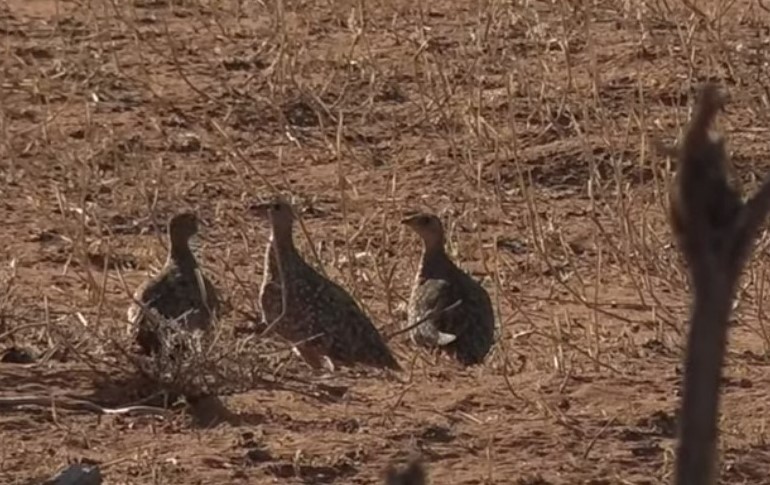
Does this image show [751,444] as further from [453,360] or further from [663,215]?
[663,215]

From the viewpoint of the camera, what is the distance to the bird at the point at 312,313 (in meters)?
7.35

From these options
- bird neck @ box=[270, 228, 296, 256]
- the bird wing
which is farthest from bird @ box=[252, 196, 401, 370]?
the bird wing

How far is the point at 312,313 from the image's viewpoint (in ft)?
25.6

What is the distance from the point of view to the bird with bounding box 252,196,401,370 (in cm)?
735

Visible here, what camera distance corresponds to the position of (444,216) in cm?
988

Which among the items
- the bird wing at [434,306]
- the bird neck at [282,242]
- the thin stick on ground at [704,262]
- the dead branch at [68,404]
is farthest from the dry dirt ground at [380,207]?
the thin stick on ground at [704,262]

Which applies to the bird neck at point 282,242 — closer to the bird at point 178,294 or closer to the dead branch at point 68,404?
the bird at point 178,294

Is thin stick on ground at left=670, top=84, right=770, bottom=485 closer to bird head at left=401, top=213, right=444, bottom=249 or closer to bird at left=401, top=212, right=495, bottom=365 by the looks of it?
bird at left=401, top=212, right=495, bottom=365

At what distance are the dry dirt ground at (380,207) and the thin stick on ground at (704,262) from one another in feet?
12.6

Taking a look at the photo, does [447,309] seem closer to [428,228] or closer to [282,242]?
[282,242]

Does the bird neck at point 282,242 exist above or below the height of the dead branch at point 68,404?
above

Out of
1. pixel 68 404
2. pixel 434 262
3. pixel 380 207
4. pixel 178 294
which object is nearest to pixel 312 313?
pixel 178 294

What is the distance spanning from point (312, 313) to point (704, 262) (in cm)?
636

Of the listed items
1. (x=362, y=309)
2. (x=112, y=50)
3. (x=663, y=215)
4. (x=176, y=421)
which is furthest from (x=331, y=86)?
(x=176, y=421)
